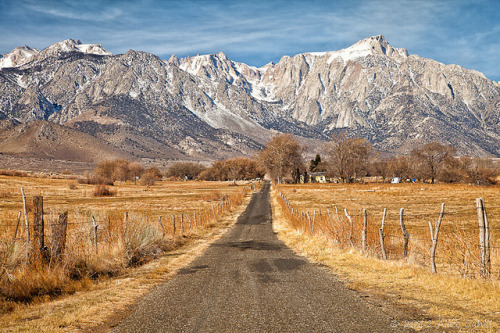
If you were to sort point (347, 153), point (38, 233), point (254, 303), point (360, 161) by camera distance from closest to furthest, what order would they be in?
point (254, 303) → point (38, 233) → point (347, 153) → point (360, 161)

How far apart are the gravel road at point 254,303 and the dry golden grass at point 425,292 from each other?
2.06ft

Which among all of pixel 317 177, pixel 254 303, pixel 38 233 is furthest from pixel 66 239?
pixel 317 177

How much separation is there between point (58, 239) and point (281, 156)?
332 ft

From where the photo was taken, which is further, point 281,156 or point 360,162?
point 281,156

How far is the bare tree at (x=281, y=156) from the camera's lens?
113438 mm

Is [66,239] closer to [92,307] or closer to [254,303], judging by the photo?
[92,307]

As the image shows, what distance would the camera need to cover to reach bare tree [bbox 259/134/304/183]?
372 feet

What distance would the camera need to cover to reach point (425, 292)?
9.69m

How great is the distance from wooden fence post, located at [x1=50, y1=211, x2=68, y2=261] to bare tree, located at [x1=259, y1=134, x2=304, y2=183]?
→ 100018 mm

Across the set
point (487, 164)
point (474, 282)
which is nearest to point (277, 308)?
point (474, 282)

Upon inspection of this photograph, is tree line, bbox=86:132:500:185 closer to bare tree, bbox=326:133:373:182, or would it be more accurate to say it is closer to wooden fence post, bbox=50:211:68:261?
bare tree, bbox=326:133:373:182

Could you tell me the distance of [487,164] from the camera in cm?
12938

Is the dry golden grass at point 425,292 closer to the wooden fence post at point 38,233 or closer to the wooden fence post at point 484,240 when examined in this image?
the wooden fence post at point 484,240

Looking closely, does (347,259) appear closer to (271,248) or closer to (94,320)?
(271,248)
